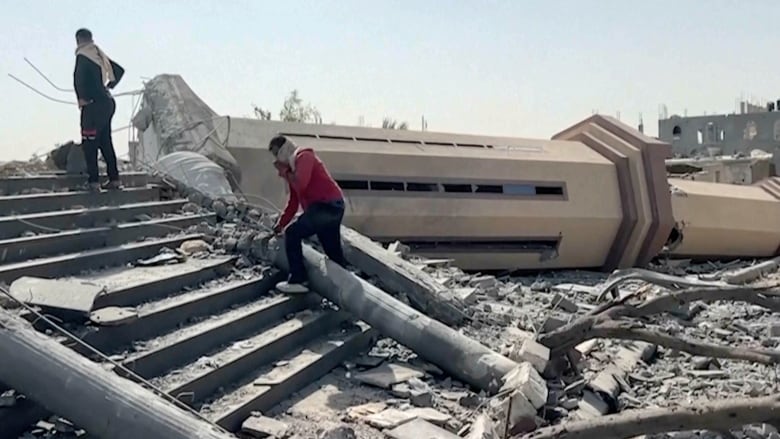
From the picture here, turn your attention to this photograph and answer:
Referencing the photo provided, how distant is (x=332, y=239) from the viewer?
22.8 ft

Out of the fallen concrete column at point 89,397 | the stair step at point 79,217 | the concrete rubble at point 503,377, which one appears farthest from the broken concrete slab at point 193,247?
the fallen concrete column at point 89,397

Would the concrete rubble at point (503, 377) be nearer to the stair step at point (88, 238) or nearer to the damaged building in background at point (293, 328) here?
the damaged building in background at point (293, 328)

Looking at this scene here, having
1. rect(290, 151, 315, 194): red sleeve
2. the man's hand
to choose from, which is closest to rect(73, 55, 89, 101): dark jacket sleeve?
the man's hand

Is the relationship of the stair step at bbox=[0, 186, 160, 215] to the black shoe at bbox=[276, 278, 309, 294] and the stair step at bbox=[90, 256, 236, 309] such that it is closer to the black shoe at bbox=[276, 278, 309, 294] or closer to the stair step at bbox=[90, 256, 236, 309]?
the stair step at bbox=[90, 256, 236, 309]

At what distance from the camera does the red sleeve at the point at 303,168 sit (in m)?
6.56

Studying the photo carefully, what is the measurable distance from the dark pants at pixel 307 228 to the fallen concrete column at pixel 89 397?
9.48ft

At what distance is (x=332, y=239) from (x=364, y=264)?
2.19ft

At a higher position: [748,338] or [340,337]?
[340,337]

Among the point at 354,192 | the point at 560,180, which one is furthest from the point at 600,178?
the point at 354,192

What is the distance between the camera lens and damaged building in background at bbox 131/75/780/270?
10.9 meters

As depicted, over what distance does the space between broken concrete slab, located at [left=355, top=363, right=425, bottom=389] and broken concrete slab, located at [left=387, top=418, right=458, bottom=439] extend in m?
0.79

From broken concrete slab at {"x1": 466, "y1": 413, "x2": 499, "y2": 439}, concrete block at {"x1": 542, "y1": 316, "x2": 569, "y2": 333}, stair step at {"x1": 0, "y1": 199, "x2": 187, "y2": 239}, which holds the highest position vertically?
stair step at {"x1": 0, "y1": 199, "x2": 187, "y2": 239}

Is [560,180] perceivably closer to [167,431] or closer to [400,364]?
[400,364]

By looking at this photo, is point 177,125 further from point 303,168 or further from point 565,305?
point 565,305
